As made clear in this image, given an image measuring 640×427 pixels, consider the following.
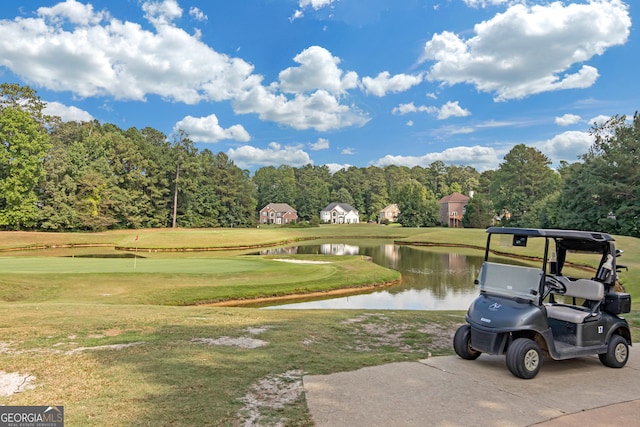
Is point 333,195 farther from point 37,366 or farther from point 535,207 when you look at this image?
point 37,366

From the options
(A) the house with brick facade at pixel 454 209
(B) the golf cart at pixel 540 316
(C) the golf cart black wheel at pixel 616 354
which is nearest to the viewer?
(B) the golf cart at pixel 540 316

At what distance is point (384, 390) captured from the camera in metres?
5.29

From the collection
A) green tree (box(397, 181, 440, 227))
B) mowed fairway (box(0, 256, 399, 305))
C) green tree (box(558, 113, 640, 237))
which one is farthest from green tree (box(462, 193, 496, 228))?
mowed fairway (box(0, 256, 399, 305))

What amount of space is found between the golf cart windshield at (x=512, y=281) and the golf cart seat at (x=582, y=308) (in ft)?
2.71

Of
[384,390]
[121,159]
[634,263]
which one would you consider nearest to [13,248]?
[121,159]

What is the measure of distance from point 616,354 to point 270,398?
5.69 metres

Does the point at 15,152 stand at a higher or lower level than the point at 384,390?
higher

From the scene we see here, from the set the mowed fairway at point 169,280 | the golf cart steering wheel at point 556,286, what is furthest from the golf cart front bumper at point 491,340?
the mowed fairway at point 169,280

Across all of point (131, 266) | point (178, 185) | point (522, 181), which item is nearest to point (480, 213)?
point (522, 181)

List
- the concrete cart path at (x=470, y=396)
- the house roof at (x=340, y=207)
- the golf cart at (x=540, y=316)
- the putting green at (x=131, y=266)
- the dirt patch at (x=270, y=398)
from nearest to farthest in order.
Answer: the dirt patch at (x=270, y=398), the concrete cart path at (x=470, y=396), the golf cart at (x=540, y=316), the putting green at (x=131, y=266), the house roof at (x=340, y=207)

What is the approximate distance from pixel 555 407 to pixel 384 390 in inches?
79.2

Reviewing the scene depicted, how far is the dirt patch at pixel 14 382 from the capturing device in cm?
516

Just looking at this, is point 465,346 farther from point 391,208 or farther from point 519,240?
point 391,208

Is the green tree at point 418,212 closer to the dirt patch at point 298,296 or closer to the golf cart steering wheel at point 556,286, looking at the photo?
the dirt patch at point 298,296
